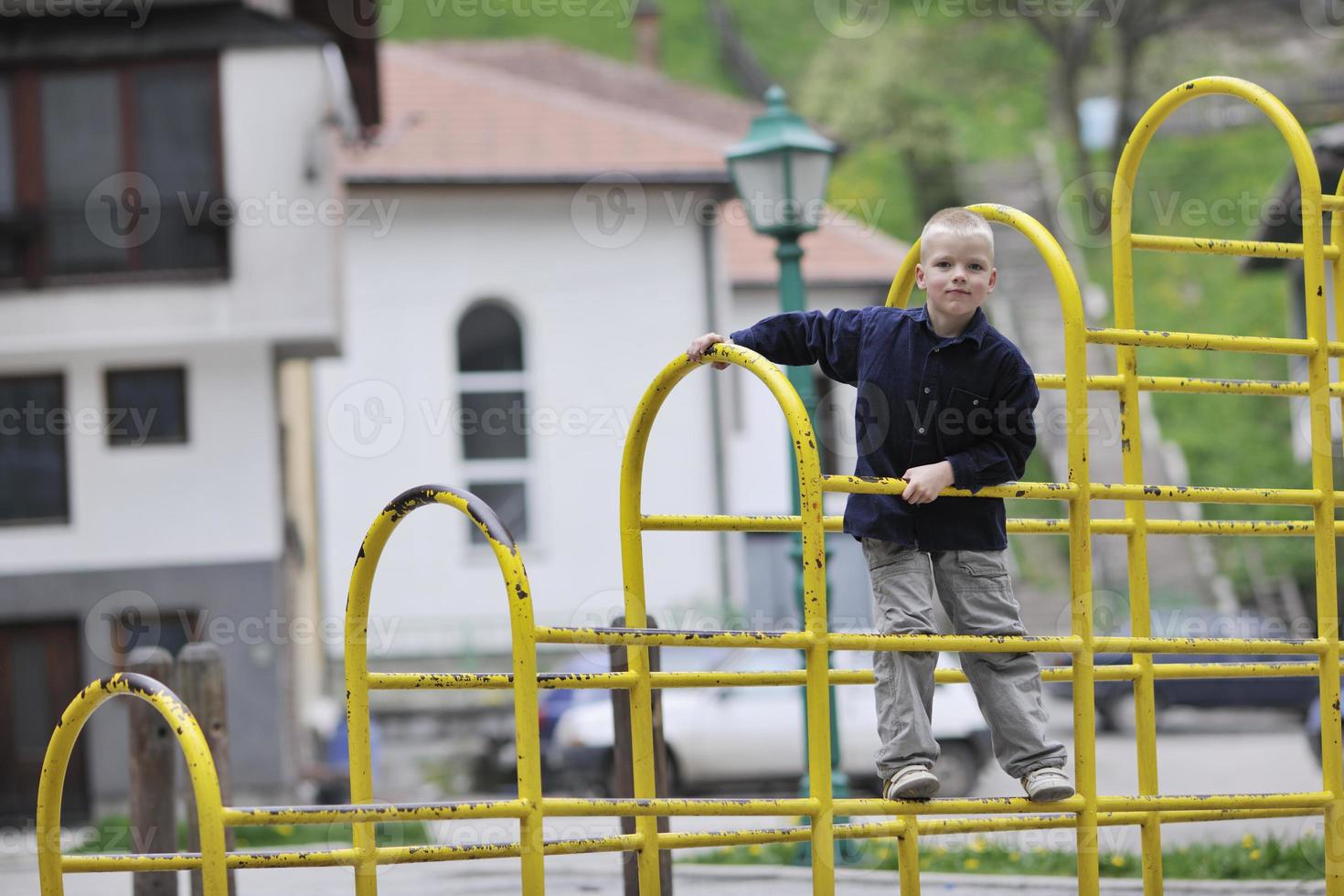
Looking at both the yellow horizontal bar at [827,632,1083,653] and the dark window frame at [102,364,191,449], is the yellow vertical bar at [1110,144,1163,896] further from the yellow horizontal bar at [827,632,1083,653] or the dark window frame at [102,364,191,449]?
the dark window frame at [102,364,191,449]

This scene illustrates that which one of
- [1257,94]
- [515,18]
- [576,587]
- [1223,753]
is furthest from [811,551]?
[515,18]

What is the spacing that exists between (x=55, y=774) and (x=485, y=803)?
111 cm

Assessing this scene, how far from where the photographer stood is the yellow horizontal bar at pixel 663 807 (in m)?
3.89

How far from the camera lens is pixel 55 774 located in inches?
154

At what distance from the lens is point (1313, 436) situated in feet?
16.1

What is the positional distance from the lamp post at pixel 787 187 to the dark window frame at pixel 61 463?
942 centimetres

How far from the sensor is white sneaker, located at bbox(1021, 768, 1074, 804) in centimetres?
414

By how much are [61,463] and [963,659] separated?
43.6 ft

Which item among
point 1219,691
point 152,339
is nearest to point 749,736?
point 152,339

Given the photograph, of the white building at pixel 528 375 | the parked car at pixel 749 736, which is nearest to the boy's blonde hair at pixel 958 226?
the parked car at pixel 749 736

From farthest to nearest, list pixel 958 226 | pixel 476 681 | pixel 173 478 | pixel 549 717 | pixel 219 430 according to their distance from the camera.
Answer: pixel 219 430
pixel 173 478
pixel 549 717
pixel 958 226
pixel 476 681

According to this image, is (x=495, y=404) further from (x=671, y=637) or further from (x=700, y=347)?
(x=671, y=637)

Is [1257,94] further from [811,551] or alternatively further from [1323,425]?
[811,551]

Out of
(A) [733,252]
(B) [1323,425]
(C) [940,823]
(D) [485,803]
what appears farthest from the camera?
(A) [733,252]
